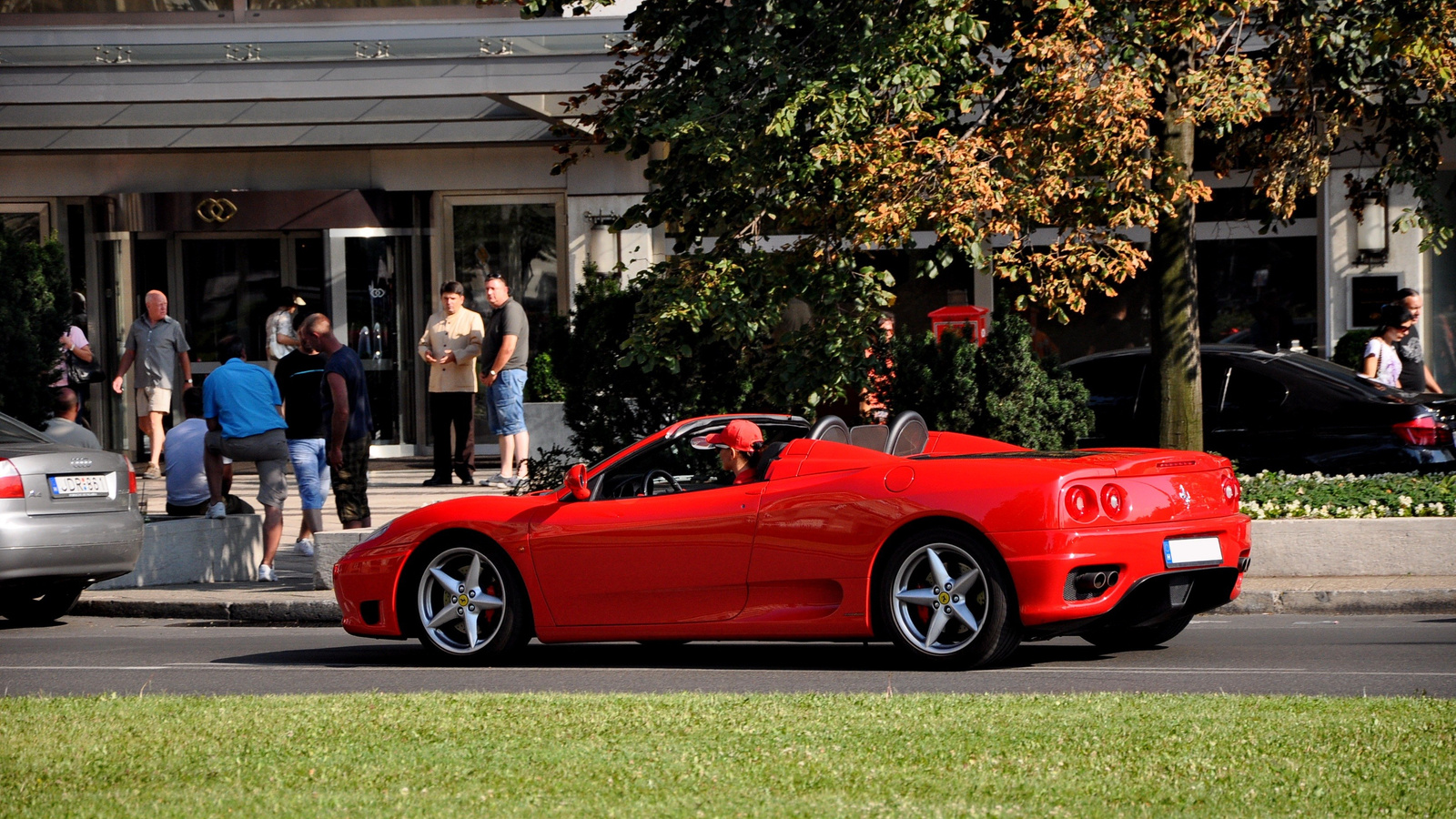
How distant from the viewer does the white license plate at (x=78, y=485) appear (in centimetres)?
1072

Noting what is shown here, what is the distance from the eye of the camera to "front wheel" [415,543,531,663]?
8508mm

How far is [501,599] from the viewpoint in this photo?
28.0 ft

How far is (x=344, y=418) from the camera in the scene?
1234 cm

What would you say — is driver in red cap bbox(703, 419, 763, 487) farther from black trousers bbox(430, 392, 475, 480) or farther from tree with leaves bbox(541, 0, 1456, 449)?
black trousers bbox(430, 392, 475, 480)

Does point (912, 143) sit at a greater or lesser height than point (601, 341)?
greater

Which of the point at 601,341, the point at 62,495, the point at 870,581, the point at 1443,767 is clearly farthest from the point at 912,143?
the point at 1443,767

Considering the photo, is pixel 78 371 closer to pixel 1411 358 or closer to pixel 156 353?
pixel 156 353

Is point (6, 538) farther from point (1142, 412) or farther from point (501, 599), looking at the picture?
point (1142, 412)

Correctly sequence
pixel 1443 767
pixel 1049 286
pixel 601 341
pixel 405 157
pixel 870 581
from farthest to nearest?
pixel 405 157, pixel 601 341, pixel 1049 286, pixel 870 581, pixel 1443 767

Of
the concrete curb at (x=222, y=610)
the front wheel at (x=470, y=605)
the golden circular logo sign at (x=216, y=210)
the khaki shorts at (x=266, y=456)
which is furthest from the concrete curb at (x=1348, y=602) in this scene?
the golden circular logo sign at (x=216, y=210)

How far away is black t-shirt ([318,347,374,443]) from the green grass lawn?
19.4 feet

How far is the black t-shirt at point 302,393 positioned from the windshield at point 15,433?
71.3 inches

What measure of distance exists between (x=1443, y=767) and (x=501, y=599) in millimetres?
4767

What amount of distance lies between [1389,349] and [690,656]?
29.2ft
